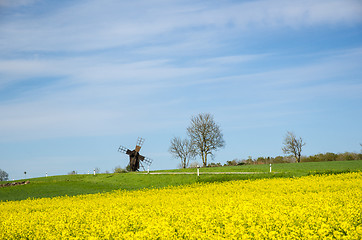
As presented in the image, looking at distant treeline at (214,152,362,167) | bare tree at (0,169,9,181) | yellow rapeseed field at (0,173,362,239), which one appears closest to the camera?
yellow rapeseed field at (0,173,362,239)

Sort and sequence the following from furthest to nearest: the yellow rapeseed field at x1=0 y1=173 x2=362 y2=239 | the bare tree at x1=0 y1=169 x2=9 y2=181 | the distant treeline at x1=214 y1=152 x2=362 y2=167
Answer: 1. the bare tree at x1=0 y1=169 x2=9 y2=181
2. the distant treeline at x1=214 y1=152 x2=362 y2=167
3. the yellow rapeseed field at x1=0 y1=173 x2=362 y2=239

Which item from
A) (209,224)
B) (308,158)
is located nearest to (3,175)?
(308,158)

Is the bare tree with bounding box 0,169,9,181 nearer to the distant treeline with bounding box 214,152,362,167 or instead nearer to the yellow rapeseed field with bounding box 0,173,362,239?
the distant treeline with bounding box 214,152,362,167

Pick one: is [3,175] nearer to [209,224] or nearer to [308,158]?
[308,158]

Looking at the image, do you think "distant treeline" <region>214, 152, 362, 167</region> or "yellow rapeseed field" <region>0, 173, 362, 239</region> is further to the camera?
"distant treeline" <region>214, 152, 362, 167</region>

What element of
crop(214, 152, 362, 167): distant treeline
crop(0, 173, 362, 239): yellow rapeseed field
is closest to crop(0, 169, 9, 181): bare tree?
crop(214, 152, 362, 167): distant treeline

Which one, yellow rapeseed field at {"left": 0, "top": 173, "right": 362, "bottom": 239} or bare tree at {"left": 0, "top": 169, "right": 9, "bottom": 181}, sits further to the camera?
bare tree at {"left": 0, "top": 169, "right": 9, "bottom": 181}

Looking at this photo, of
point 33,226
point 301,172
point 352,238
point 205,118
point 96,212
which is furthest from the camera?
point 205,118

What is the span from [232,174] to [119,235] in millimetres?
30387

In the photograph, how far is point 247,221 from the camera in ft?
40.2

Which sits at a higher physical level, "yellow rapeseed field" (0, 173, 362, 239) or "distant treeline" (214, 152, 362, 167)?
"distant treeline" (214, 152, 362, 167)

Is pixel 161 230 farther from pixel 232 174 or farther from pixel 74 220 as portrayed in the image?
pixel 232 174

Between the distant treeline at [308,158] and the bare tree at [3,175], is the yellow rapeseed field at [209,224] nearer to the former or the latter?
the distant treeline at [308,158]

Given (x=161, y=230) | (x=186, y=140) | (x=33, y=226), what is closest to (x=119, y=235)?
(x=161, y=230)
